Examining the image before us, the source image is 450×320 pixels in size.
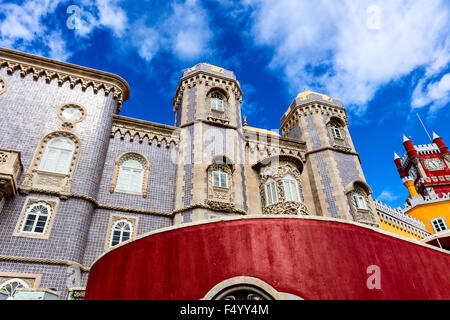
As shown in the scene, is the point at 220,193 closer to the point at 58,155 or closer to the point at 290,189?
the point at 290,189

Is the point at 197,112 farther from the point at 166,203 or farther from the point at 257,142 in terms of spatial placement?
the point at 166,203

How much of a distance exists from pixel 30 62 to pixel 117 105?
482cm

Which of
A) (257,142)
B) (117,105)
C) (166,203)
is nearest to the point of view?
(166,203)

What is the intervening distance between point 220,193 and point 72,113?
28.0 ft

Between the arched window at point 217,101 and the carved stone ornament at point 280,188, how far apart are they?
4706 millimetres

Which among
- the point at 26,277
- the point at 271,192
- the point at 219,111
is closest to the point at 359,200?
the point at 271,192

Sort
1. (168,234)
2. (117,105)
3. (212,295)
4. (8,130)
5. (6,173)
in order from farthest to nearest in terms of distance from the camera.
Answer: (117,105) < (8,130) < (6,173) < (168,234) < (212,295)

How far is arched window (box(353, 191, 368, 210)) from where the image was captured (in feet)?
57.8

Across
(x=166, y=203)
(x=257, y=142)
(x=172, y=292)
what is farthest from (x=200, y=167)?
(x=172, y=292)

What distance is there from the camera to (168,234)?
284 inches

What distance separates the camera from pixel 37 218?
1217 centimetres

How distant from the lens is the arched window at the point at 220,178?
15637 millimetres

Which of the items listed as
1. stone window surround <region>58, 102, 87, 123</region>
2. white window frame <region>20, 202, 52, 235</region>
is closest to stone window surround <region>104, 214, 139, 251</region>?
white window frame <region>20, 202, 52, 235</region>
